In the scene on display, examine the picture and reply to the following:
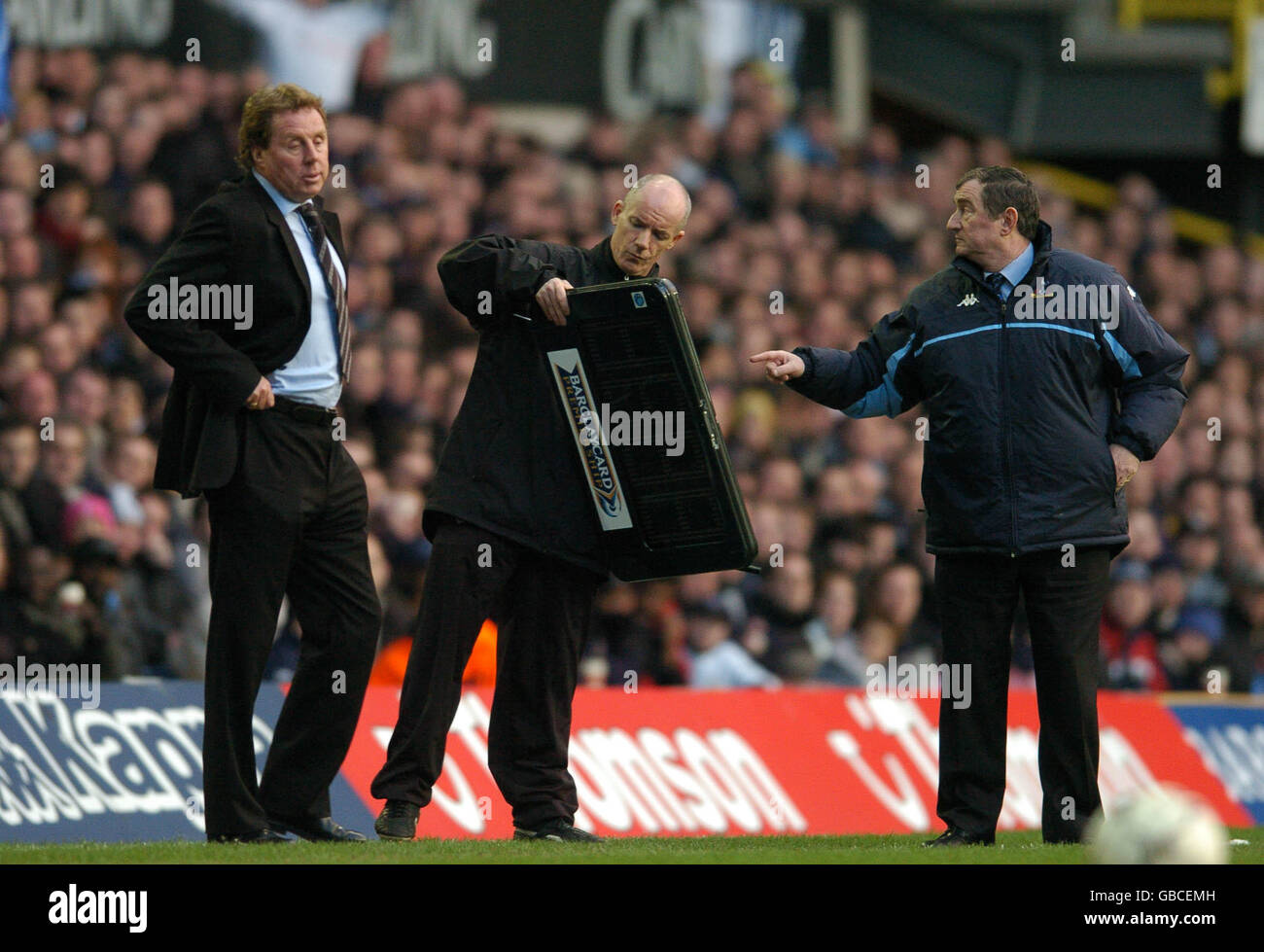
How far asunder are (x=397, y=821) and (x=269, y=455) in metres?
1.43

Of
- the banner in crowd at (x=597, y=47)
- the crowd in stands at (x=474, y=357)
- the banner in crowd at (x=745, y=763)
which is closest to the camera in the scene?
the banner in crowd at (x=745, y=763)

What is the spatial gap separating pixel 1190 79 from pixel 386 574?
42.3 ft

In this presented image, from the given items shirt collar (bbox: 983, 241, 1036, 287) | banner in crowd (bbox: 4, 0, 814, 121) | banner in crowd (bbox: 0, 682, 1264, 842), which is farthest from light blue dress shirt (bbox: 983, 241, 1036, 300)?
banner in crowd (bbox: 4, 0, 814, 121)

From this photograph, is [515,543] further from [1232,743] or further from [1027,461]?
[1232,743]

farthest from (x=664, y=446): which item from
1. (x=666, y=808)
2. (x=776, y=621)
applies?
(x=776, y=621)

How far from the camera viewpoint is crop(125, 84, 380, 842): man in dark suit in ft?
22.9

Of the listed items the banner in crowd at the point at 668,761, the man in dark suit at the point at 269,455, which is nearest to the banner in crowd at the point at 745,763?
the banner in crowd at the point at 668,761

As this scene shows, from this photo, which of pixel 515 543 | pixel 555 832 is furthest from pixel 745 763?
pixel 515 543

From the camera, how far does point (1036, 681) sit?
729 centimetres

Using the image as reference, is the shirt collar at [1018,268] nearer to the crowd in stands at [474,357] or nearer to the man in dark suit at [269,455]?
the man in dark suit at [269,455]

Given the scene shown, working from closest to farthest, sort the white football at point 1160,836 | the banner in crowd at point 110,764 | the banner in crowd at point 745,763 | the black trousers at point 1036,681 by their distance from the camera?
1. the white football at point 1160,836
2. the black trousers at point 1036,681
3. the banner in crowd at point 110,764
4. the banner in crowd at point 745,763

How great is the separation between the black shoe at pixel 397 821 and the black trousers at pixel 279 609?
0.21m

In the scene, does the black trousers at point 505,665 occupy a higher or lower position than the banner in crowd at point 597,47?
lower

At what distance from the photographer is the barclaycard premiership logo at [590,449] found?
7.63 m
